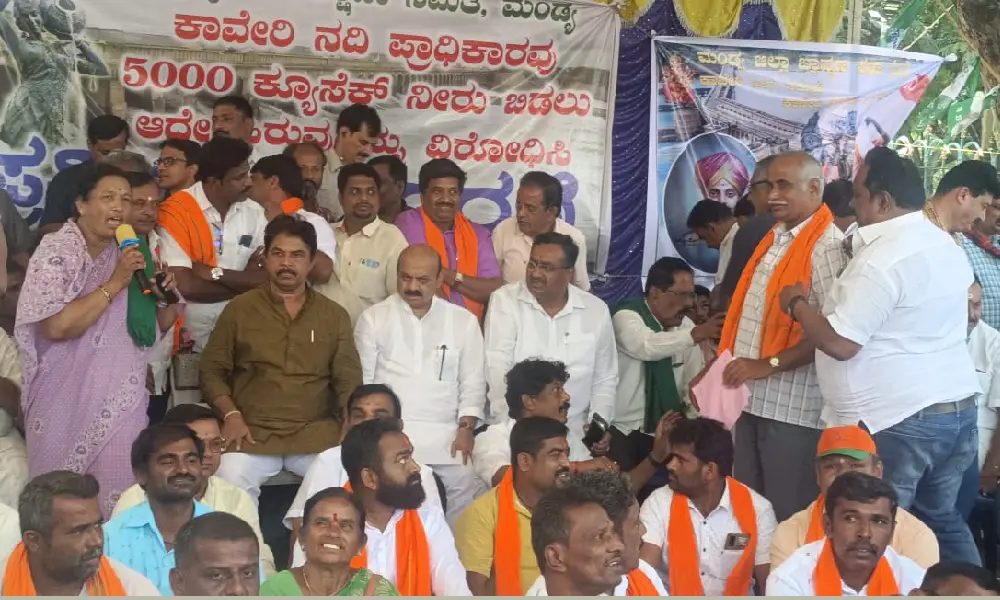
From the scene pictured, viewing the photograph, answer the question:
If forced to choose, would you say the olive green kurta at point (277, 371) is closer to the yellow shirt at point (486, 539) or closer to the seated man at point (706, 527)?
the yellow shirt at point (486, 539)

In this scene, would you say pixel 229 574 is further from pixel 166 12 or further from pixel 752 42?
pixel 752 42

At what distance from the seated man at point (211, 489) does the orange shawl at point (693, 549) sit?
132 cm

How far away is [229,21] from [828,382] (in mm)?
3307

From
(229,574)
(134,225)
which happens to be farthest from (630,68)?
(229,574)

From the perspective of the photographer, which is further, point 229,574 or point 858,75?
point 858,75

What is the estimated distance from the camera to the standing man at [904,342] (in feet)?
13.6

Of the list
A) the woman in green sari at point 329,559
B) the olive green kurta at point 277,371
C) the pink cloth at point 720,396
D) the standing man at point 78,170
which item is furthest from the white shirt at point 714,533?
the standing man at point 78,170

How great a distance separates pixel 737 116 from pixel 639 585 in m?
3.74

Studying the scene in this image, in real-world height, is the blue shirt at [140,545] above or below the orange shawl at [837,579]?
above

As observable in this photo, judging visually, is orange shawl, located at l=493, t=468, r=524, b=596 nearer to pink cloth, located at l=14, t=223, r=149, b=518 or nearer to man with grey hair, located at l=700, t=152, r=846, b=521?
man with grey hair, located at l=700, t=152, r=846, b=521

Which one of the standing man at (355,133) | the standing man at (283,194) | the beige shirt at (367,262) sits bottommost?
the beige shirt at (367,262)

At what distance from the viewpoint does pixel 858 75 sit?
686cm

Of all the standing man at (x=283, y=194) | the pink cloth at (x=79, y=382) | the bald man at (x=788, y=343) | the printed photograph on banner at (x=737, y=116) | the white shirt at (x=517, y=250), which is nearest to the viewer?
the pink cloth at (x=79, y=382)

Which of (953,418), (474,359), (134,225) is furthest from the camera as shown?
(474,359)
